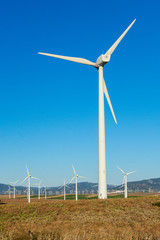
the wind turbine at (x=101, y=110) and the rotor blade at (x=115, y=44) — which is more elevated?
the rotor blade at (x=115, y=44)

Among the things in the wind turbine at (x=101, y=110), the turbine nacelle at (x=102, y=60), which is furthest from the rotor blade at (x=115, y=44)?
the turbine nacelle at (x=102, y=60)

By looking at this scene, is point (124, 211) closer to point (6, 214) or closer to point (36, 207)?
point (36, 207)

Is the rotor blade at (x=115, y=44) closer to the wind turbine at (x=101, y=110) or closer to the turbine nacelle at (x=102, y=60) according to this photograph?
the wind turbine at (x=101, y=110)

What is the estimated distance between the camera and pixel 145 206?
47250 millimetres

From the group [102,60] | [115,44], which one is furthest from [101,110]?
[115,44]

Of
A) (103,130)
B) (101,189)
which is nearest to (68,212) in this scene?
(101,189)

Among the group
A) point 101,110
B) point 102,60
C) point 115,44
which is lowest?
point 101,110

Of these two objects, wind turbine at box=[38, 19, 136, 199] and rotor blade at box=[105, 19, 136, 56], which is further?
rotor blade at box=[105, 19, 136, 56]

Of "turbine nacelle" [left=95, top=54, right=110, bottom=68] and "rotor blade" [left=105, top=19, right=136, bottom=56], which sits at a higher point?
"rotor blade" [left=105, top=19, right=136, bottom=56]

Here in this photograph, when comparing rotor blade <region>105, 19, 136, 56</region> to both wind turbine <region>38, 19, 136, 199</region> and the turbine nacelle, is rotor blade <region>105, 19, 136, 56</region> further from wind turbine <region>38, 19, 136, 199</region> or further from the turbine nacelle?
the turbine nacelle

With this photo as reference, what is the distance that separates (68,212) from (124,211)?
8.32 m

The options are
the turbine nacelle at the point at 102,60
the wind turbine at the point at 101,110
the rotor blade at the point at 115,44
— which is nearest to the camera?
the wind turbine at the point at 101,110

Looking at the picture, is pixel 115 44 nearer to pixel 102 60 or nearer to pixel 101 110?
pixel 102 60

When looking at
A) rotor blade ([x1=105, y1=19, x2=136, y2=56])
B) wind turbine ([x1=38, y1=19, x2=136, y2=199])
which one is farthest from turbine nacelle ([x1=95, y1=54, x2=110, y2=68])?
rotor blade ([x1=105, y1=19, x2=136, y2=56])
